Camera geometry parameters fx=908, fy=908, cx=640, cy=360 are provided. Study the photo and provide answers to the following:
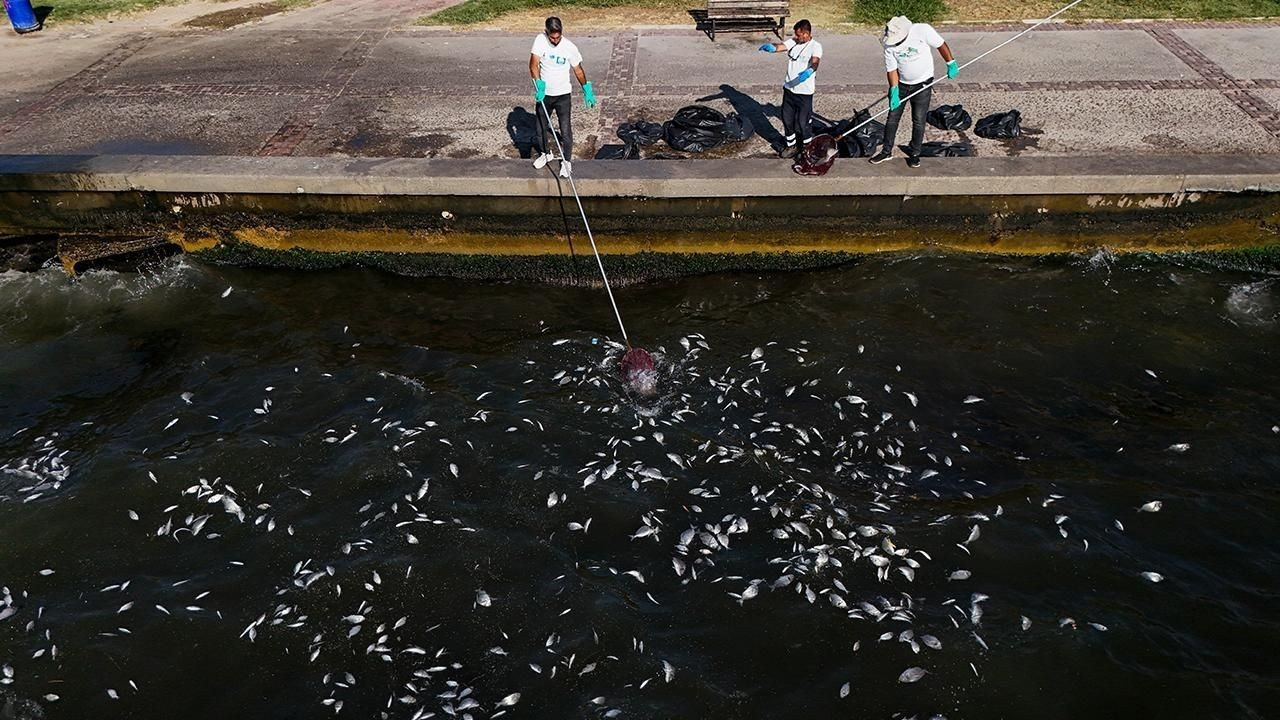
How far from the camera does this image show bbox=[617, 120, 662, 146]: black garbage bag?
13.5 meters

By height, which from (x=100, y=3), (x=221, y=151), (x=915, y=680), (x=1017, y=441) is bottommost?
(x=915, y=680)

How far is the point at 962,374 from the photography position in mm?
10828

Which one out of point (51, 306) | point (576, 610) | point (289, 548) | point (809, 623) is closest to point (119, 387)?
point (51, 306)

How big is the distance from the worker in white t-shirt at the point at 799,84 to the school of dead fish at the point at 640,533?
368cm

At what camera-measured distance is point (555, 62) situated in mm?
11867

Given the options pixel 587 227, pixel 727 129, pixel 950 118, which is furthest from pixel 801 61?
pixel 587 227

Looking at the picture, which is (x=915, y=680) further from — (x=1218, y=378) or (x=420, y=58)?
(x=420, y=58)

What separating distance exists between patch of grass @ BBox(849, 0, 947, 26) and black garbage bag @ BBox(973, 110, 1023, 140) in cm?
533

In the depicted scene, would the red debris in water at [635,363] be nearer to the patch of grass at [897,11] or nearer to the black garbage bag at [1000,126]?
the black garbage bag at [1000,126]

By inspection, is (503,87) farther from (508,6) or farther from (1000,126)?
(1000,126)

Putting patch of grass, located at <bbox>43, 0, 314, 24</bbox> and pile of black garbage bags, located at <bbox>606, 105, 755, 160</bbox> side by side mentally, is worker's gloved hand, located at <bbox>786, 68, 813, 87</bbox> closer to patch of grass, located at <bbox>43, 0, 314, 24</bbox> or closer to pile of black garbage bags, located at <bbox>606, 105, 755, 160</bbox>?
pile of black garbage bags, located at <bbox>606, 105, 755, 160</bbox>

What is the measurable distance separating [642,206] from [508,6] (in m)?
9.50

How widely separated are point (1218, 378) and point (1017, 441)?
281 centimetres

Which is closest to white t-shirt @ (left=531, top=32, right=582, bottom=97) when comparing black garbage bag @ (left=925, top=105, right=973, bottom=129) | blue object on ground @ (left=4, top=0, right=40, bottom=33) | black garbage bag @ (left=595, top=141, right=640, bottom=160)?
black garbage bag @ (left=595, top=141, right=640, bottom=160)
